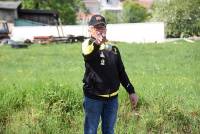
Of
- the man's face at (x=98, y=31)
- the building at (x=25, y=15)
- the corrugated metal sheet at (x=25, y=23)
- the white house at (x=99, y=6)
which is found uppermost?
the man's face at (x=98, y=31)

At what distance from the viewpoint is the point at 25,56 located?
92.6 feet

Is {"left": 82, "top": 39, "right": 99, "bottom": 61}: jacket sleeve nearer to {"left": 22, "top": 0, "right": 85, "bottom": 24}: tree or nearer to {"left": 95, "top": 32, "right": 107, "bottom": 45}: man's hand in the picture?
{"left": 95, "top": 32, "right": 107, "bottom": 45}: man's hand

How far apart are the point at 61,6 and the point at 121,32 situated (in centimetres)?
1806

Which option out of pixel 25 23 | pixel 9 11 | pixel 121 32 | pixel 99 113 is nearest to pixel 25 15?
pixel 9 11

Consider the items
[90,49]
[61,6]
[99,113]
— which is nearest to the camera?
[90,49]

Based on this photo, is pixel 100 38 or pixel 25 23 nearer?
pixel 100 38

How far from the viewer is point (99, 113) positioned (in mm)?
6660

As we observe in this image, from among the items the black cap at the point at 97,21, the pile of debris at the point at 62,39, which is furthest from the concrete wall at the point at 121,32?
the black cap at the point at 97,21

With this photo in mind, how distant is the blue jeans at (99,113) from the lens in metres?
6.59

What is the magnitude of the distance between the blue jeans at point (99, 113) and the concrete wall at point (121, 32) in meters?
38.5

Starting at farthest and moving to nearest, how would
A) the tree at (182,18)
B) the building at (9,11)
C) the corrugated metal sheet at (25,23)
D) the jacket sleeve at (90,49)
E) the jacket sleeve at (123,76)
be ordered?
1. the building at (9,11)
2. the corrugated metal sheet at (25,23)
3. the tree at (182,18)
4. the jacket sleeve at (123,76)
5. the jacket sleeve at (90,49)

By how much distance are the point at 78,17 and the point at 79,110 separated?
67.5m

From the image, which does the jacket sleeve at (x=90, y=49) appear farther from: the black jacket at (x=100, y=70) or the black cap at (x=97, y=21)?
the black cap at (x=97, y=21)

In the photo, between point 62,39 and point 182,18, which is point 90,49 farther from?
point 182,18
